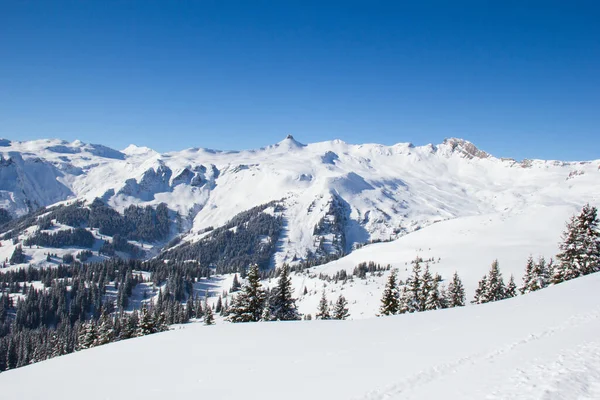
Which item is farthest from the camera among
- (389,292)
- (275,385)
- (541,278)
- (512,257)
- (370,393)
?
(512,257)

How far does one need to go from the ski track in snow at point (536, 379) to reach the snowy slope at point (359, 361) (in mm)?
34

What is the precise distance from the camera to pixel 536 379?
11555mm

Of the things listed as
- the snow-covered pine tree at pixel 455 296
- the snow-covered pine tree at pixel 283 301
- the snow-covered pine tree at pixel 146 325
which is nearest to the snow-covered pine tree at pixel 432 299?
the snow-covered pine tree at pixel 455 296

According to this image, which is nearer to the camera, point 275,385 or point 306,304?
point 275,385

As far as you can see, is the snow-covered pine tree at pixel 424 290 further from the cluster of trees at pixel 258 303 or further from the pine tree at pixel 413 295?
the cluster of trees at pixel 258 303

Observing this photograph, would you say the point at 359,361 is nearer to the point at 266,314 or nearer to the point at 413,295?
the point at 266,314

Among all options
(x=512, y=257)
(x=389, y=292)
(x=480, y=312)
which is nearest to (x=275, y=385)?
(x=480, y=312)

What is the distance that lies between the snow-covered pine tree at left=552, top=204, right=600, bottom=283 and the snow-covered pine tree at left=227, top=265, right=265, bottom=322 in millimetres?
38021

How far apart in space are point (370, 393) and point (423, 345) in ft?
23.0

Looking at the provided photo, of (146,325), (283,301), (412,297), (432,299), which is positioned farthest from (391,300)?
(146,325)

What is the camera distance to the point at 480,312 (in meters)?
25.7

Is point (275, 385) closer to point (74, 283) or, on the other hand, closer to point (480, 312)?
point (480, 312)

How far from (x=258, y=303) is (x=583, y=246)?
39756 millimetres

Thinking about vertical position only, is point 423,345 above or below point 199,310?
above
